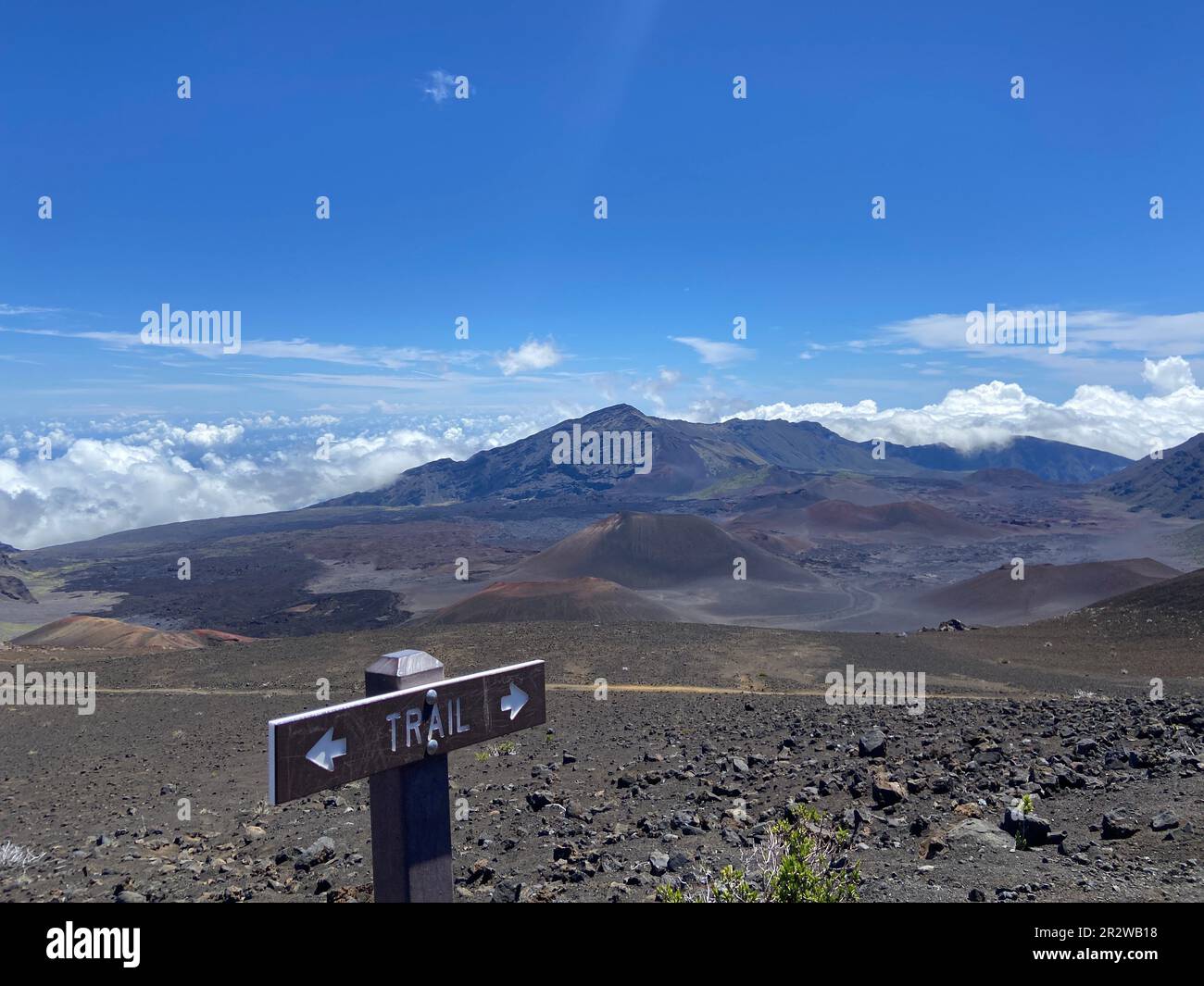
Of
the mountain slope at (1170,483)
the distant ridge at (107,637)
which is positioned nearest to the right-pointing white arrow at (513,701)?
the distant ridge at (107,637)

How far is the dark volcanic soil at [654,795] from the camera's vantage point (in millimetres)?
5867

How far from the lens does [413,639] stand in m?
25.4

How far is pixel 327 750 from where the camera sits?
312 centimetres

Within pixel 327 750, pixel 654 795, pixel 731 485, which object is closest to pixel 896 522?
pixel 731 485

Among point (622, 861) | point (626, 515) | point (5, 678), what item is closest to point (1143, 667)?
point (622, 861)

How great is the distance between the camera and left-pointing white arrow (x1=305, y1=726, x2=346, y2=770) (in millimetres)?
3109

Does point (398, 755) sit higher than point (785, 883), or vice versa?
point (398, 755)

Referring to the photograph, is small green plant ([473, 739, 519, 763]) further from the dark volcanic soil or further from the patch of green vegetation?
the patch of green vegetation

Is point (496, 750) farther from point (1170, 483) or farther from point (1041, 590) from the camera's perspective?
point (1170, 483)

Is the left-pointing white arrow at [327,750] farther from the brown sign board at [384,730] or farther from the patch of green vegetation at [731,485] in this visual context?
the patch of green vegetation at [731,485]

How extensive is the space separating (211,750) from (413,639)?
464 inches

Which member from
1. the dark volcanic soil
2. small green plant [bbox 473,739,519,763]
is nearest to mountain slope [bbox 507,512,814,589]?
the dark volcanic soil

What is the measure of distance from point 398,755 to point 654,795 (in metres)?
6.12

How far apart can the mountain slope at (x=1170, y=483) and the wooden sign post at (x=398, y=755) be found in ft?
487
